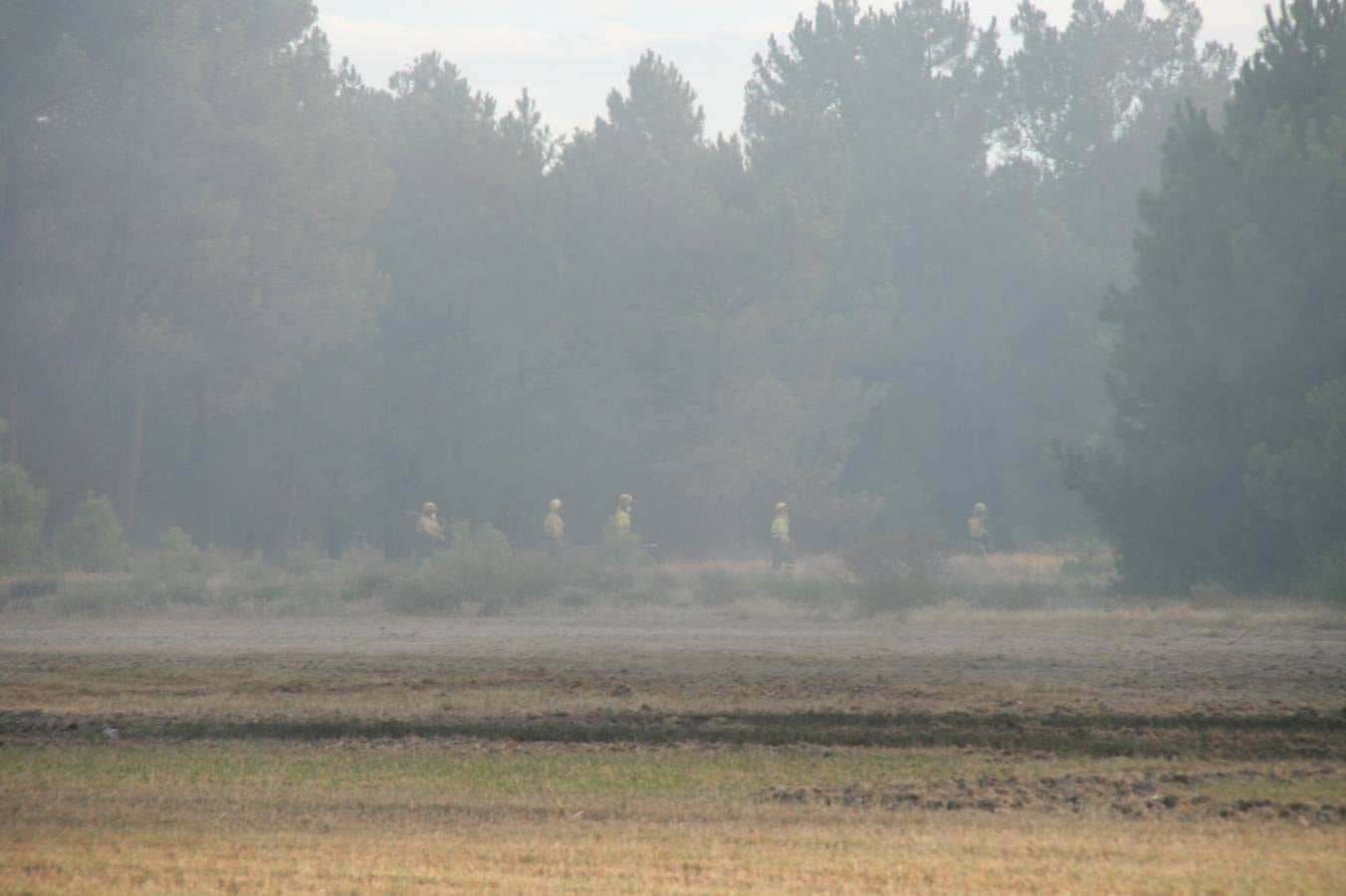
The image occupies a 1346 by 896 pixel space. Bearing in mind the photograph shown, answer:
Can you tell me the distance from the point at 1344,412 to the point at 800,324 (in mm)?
26667

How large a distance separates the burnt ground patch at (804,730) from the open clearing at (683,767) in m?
0.05

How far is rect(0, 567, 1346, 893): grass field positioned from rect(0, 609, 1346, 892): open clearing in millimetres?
38

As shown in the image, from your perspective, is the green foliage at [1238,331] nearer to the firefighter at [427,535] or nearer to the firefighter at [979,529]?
the firefighter at [979,529]

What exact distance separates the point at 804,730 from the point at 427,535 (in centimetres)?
3124

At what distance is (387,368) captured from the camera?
2024 inches

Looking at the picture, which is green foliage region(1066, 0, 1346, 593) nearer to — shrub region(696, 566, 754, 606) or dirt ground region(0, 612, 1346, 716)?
dirt ground region(0, 612, 1346, 716)

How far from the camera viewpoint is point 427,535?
42.9m

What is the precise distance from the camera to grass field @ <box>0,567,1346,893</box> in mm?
8109

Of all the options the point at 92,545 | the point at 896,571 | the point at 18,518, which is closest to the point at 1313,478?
the point at 896,571

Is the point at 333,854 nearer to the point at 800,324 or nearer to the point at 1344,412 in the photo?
the point at 1344,412

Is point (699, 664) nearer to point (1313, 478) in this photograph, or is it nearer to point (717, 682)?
point (717, 682)

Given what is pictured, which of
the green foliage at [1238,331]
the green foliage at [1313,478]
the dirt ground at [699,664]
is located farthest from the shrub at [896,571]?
the green foliage at [1313,478]

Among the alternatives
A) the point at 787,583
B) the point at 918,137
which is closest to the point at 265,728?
the point at 787,583

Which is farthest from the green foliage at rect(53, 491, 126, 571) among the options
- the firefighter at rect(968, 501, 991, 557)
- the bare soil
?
the firefighter at rect(968, 501, 991, 557)
